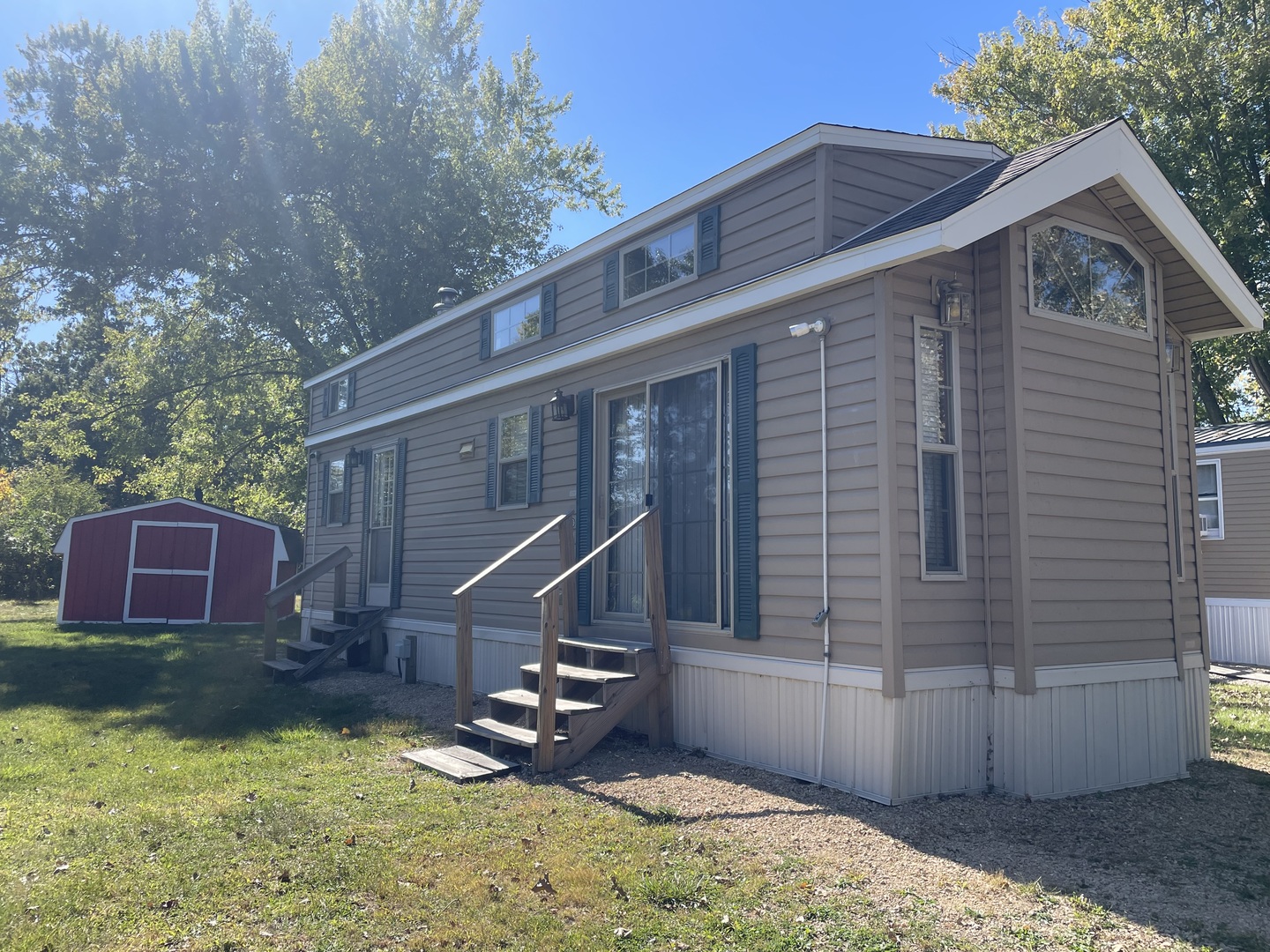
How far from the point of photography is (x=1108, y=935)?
3764 millimetres

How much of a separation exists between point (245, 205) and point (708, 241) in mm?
18150

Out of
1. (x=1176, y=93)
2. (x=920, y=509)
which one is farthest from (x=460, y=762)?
(x=1176, y=93)

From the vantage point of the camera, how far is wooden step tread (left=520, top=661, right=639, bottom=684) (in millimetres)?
6824

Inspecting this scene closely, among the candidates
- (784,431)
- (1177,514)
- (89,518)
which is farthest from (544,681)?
(89,518)

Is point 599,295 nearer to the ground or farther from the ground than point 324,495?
farther from the ground

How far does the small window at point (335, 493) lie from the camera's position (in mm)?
13709

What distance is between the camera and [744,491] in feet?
22.3

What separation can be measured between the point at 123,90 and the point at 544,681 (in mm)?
21493

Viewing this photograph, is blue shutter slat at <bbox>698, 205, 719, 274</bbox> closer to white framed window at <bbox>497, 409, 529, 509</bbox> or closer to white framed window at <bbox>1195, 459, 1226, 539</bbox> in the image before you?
white framed window at <bbox>497, 409, 529, 509</bbox>

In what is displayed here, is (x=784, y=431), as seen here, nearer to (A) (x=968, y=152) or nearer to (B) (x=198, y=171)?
(A) (x=968, y=152)

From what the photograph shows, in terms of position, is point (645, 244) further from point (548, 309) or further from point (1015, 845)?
point (1015, 845)

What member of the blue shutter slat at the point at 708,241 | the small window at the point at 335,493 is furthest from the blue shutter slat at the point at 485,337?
the small window at the point at 335,493

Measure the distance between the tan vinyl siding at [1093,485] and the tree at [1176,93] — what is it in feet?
36.8

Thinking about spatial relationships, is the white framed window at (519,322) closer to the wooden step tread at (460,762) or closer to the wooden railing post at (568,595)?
the wooden railing post at (568,595)
